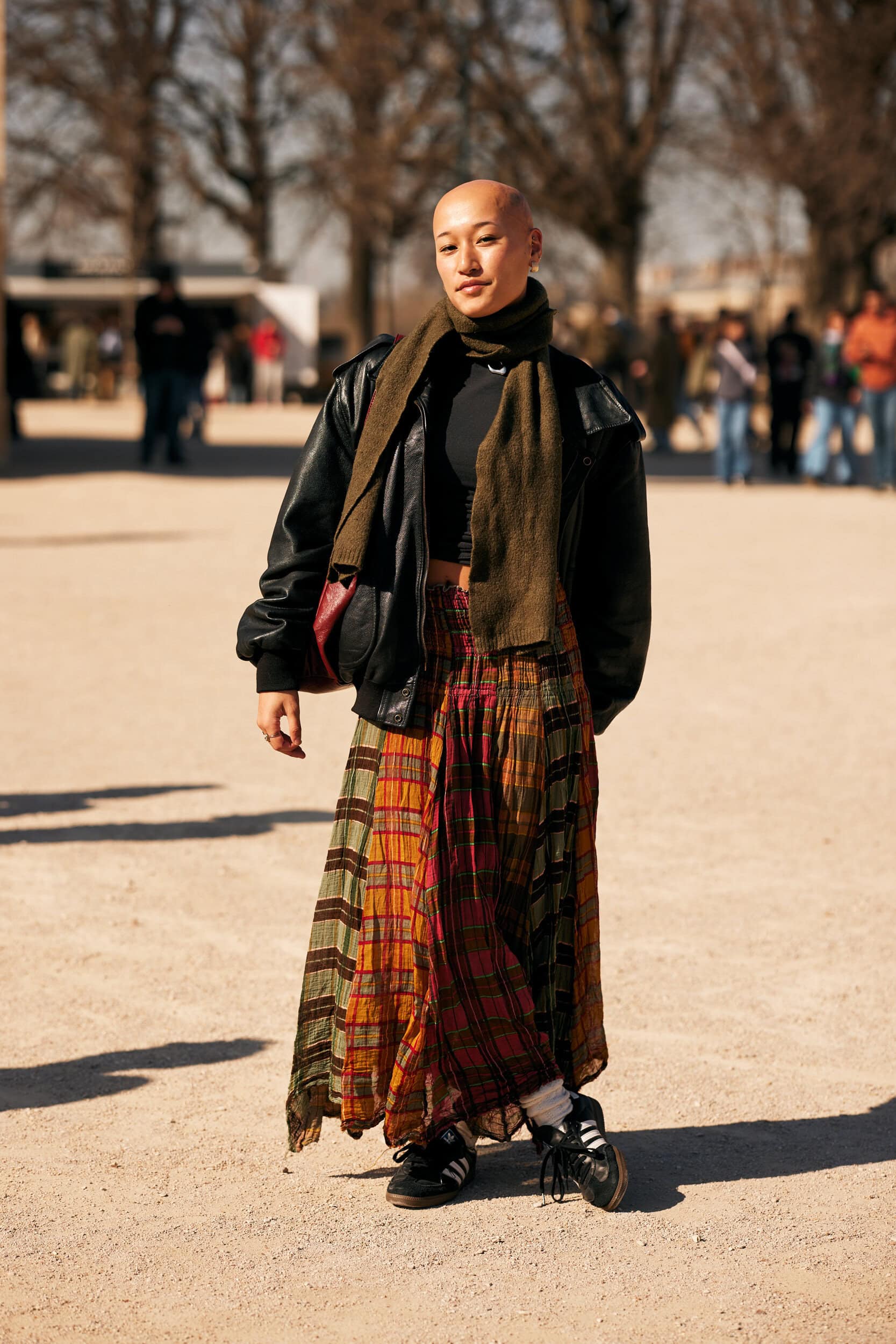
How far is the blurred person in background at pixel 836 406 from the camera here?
18.1 m

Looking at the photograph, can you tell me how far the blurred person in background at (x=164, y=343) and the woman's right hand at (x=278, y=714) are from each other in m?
15.4

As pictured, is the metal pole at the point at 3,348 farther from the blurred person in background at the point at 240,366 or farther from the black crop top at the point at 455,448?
the black crop top at the point at 455,448

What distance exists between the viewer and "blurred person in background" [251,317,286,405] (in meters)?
35.6

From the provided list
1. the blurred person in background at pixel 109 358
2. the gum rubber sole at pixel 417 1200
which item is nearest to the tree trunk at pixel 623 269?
the blurred person in background at pixel 109 358

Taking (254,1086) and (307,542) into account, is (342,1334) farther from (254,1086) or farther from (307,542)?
(307,542)

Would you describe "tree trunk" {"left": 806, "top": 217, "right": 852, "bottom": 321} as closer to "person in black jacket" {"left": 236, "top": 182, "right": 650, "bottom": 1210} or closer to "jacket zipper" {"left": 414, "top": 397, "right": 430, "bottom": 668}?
"person in black jacket" {"left": 236, "top": 182, "right": 650, "bottom": 1210}

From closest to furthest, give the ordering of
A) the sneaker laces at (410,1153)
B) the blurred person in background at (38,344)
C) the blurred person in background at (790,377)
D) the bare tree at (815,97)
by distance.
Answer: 1. the sneaker laces at (410,1153)
2. the blurred person in background at (790,377)
3. the bare tree at (815,97)
4. the blurred person in background at (38,344)

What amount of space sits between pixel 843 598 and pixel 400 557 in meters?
8.38

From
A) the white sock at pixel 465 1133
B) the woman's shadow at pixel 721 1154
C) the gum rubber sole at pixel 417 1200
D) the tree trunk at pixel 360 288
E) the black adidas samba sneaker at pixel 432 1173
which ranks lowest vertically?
the woman's shadow at pixel 721 1154

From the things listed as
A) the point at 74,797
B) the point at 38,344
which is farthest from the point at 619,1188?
the point at 38,344

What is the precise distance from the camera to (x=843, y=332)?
19.0 meters

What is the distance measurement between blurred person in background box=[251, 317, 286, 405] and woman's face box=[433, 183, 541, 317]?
32762mm

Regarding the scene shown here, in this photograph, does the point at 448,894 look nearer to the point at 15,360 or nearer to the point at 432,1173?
the point at 432,1173

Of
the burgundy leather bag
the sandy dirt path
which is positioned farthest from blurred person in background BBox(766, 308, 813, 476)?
the burgundy leather bag
